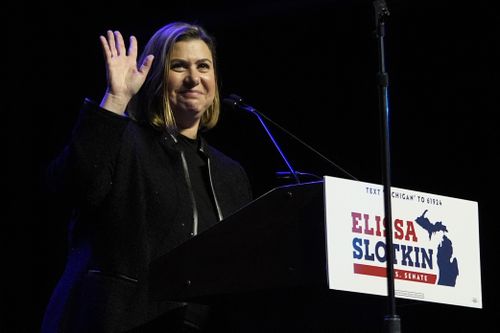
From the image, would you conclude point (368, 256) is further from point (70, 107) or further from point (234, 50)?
point (234, 50)

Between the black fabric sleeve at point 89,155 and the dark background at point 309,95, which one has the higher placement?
the dark background at point 309,95

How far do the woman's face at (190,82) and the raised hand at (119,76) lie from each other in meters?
0.41

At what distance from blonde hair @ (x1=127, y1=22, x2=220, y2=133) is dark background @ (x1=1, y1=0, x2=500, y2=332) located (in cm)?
135

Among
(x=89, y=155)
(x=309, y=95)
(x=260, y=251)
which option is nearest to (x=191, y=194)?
(x=89, y=155)

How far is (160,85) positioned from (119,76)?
434mm

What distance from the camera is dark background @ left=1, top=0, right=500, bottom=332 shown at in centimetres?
456

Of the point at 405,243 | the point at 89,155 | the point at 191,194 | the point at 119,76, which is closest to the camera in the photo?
the point at 405,243

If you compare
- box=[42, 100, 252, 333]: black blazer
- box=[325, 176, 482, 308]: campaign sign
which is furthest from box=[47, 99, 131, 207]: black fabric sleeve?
box=[325, 176, 482, 308]: campaign sign

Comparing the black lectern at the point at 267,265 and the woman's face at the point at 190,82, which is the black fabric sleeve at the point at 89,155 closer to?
the black lectern at the point at 267,265

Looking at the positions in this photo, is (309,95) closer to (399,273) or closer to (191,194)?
(191,194)

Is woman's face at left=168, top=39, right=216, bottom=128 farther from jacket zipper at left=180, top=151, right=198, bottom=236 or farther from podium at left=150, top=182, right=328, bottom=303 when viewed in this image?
podium at left=150, top=182, right=328, bottom=303

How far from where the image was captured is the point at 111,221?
2.74m

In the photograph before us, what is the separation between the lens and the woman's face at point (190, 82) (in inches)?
125

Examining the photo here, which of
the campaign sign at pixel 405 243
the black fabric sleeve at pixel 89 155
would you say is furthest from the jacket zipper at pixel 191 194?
the campaign sign at pixel 405 243
